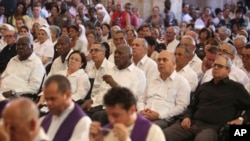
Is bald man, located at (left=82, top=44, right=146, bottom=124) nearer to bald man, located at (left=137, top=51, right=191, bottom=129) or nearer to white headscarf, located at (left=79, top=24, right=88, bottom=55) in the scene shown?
bald man, located at (left=137, top=51, right=191, bottom=129)

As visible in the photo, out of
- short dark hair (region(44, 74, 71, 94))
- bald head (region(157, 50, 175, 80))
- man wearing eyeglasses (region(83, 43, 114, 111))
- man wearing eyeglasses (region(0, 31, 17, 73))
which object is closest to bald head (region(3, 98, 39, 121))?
short dark hair (region(44, 74, 71, 94))

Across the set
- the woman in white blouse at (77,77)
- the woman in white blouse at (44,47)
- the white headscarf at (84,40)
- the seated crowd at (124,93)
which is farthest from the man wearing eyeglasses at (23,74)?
the white headscarf at (84,40)

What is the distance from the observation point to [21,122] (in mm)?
3154

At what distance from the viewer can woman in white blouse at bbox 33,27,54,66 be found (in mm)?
9016

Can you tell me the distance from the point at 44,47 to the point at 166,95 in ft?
11.9

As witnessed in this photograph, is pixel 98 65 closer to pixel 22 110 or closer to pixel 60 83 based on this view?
pixel 60 83

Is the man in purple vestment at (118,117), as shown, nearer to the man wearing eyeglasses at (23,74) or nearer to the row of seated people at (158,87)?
the row of seated people at (158,87)

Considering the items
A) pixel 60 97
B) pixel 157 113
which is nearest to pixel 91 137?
pixel 60 97

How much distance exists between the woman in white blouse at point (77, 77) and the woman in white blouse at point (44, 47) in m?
2.00

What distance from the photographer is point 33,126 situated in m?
3.20

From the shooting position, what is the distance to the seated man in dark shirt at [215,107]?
5559 mm

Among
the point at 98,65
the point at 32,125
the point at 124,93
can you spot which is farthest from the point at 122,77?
the point at 32,125

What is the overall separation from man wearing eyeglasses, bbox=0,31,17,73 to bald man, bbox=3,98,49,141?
560 centimetres

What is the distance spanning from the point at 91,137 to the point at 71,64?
3.26 metres
